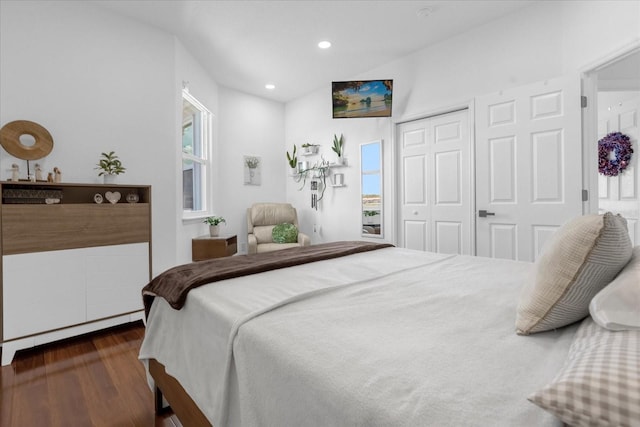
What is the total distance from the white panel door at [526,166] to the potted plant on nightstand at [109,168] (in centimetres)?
336

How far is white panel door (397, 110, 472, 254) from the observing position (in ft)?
10.8

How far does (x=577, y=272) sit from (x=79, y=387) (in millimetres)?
2391

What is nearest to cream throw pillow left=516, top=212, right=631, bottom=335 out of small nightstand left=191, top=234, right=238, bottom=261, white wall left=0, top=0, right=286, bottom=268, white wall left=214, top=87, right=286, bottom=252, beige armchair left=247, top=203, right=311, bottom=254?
white wall left=0, top=0, right=286, bottom=268

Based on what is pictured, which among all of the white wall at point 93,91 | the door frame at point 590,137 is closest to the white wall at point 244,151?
the white wall at point 93,91

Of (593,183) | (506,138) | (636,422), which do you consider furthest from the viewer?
(506,138)

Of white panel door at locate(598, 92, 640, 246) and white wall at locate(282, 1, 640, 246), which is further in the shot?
white panel door at locate(598, 92, 640, 246)

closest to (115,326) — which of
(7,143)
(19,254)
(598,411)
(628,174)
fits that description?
(19,254)

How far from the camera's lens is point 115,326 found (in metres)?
2.65

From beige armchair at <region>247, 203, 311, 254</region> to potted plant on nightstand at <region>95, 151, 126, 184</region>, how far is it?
5.92ft

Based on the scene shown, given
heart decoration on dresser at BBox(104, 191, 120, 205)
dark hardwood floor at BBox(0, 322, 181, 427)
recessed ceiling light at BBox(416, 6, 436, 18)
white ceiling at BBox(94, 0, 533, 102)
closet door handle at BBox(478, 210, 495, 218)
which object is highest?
white ceiling at BBox(94, 0, 533, 102)

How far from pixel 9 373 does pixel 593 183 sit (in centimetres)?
434

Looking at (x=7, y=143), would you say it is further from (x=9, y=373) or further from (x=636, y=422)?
(x=636, y=422)

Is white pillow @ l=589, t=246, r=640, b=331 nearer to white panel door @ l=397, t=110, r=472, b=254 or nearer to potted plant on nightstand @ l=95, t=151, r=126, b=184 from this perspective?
white panel door @ l=397, t=110, r=472, b=254

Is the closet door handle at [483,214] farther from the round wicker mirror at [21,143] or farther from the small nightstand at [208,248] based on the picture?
the round wicker mirror at [21,143]
